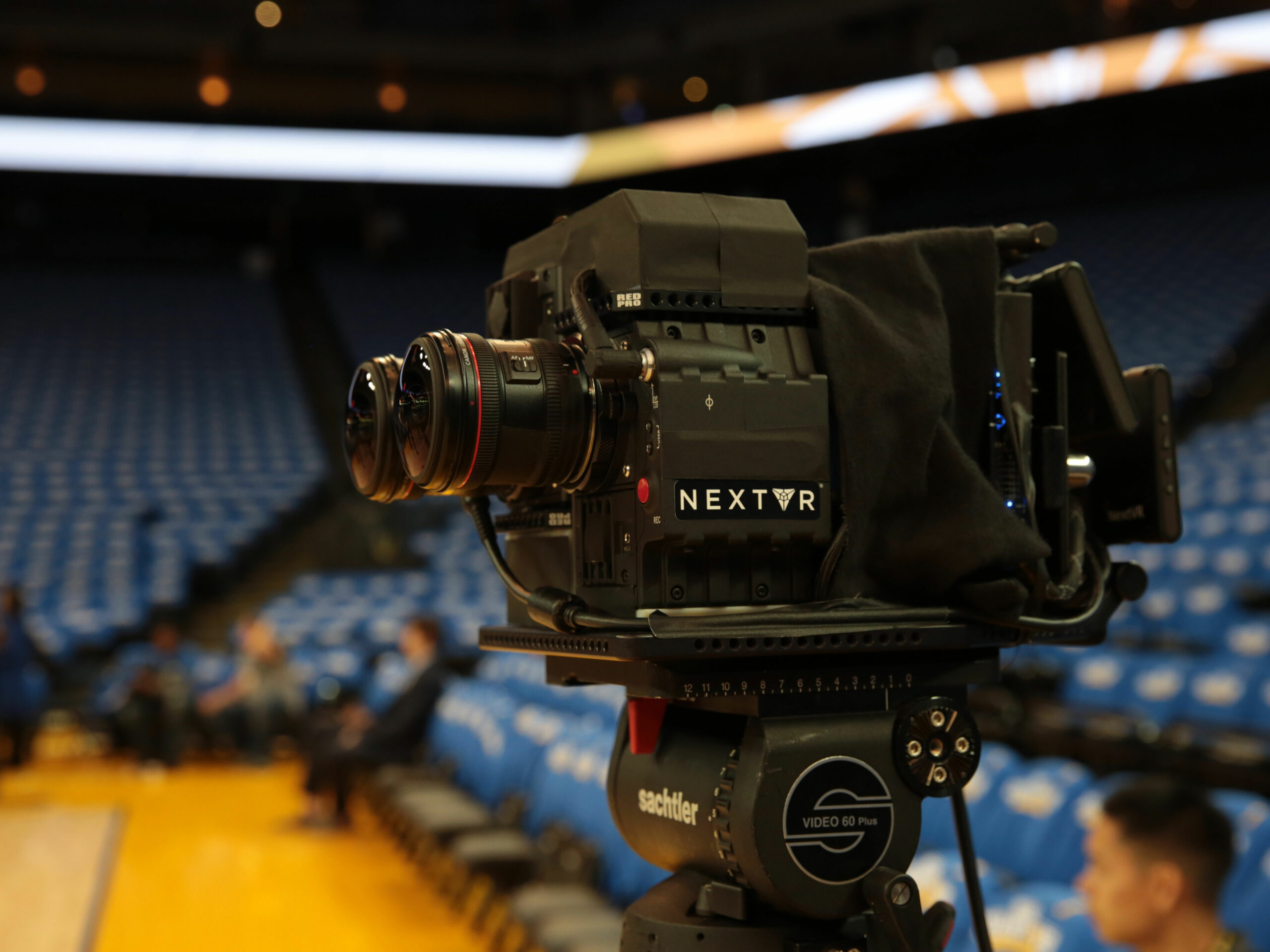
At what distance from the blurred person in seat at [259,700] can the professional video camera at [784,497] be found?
635 cm

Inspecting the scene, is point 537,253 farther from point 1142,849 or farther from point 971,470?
point 1142,849

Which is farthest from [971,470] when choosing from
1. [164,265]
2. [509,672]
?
[164,265]

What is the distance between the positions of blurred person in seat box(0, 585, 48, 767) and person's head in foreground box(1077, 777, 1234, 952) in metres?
6.68

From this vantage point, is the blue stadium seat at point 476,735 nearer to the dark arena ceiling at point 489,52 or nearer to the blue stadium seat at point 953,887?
the blue stadium seat at point 953,887

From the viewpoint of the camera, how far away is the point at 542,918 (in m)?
3.09

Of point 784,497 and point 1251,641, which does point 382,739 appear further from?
point 784,497

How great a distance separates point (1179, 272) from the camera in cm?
1152

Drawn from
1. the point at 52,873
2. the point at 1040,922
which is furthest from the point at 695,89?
the point at 1040,922

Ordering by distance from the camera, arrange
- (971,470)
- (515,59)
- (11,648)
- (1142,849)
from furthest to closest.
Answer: (515,59), (11,648), (1142,849), (971,470)

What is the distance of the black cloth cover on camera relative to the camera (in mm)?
1232

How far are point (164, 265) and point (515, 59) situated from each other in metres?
5.71

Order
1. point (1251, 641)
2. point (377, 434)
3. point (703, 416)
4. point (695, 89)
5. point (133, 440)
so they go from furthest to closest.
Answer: point (695, 89)
point (133, 440)
point (1251, 641)
point (377, 434)
point (703, 416)

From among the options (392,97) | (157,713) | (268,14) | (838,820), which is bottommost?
(157,713)

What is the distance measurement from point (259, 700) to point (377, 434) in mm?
6629
